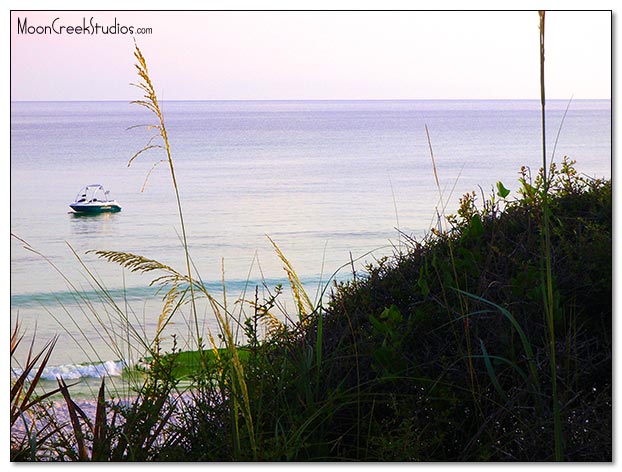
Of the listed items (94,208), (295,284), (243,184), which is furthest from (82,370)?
(243,184)

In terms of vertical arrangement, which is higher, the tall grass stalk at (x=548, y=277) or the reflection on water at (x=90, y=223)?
the reflection on water at (x=90, y=223)

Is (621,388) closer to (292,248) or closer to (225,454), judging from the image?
(225,454)

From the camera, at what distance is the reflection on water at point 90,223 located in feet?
21.2

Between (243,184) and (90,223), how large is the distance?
2377 mm

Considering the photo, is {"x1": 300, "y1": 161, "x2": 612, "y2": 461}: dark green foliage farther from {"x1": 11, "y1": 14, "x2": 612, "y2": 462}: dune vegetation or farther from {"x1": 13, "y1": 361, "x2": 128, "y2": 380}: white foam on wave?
{"x1": 13, "y1": 361, "x2": 128, "y2": 380}: white foam on wave

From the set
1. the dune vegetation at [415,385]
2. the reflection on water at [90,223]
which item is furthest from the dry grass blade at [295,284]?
the reflection on water at [90,223]

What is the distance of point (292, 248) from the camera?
690cm

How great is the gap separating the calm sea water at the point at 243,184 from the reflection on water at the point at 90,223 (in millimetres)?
26

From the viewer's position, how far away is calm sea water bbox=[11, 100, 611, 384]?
396cm

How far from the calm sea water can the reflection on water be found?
26mm

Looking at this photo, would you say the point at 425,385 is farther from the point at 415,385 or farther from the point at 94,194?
the point at 94,194

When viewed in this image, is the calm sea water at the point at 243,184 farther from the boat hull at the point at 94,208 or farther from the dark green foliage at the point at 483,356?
the dark green foliage at the point at 483,356

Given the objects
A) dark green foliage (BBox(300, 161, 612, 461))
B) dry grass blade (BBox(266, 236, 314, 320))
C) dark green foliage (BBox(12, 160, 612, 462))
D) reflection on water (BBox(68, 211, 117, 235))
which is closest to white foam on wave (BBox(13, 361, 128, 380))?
reflection on water (BBox(68, 211, 117, 235))

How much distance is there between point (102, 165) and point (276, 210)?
2195 millimetres
